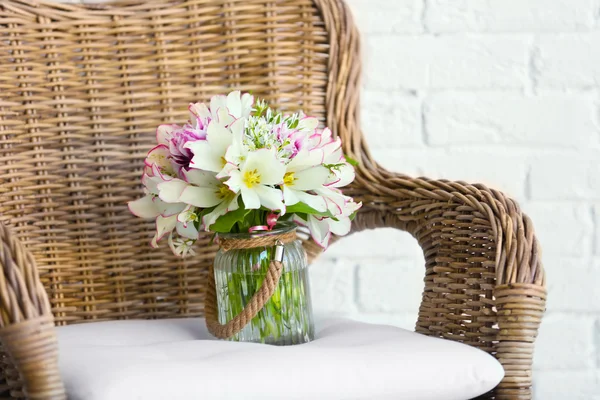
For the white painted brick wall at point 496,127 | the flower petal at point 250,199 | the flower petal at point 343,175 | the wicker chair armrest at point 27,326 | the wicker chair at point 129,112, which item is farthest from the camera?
the white painted brick wall at point 496,127

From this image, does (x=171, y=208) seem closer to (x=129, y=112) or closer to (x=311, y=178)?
(x=311, y=178)

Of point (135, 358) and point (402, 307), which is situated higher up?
point (135, 358)

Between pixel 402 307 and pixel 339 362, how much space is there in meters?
0.69

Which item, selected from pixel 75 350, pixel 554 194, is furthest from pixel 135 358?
pixel 554 194

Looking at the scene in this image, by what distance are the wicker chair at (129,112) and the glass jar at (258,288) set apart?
20cm

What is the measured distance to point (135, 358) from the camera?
813 millimetres

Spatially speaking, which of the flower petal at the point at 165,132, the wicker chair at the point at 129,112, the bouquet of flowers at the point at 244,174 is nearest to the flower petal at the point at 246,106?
the bouquet of flowers at the point at 244,174

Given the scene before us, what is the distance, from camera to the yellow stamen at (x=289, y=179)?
3.07ft

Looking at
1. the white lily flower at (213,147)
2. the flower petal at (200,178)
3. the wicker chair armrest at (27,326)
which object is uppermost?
the white lily flower at (213,147)

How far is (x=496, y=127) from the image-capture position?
1454 millimetres

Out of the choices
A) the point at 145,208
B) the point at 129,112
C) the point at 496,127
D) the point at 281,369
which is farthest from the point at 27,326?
the point at 496,127

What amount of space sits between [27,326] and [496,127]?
1033mm

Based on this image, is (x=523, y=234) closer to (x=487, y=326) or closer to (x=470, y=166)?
(x=487, y=326)

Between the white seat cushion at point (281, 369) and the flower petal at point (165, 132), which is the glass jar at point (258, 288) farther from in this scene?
the flower petal at point (165, 132)
